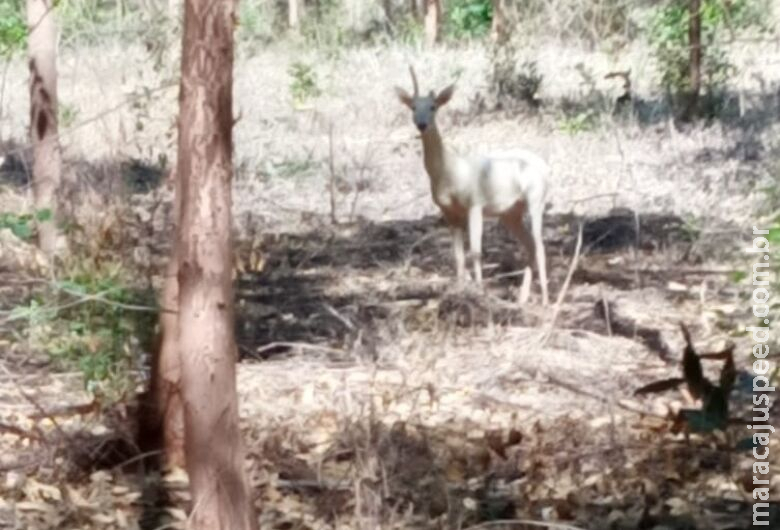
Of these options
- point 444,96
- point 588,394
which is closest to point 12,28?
point 444,96

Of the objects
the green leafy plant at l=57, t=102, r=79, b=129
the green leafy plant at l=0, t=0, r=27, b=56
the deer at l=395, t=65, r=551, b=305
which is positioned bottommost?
the deer at l=395, t=65, r=551, b=305

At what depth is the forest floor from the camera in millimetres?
5715

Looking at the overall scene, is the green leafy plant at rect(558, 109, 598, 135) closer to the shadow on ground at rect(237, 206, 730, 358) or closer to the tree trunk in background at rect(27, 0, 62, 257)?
the shadow on ground at rect(237, 206, 730, 358)

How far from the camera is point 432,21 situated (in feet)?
71.7

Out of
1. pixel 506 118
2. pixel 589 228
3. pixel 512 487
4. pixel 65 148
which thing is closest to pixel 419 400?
pixel 512 487

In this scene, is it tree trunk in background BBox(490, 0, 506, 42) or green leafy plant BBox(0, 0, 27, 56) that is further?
tree trunk in background BBox(490, 0, 506, 42)

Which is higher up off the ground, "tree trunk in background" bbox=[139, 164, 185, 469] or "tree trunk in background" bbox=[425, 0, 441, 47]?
"tree trunk in background" bbox=[425, 0, 441, 47]

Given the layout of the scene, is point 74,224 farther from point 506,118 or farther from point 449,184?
point 506,118

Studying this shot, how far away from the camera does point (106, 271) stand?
816 centimetres

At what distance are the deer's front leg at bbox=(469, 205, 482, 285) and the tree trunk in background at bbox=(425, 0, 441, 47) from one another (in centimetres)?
1252

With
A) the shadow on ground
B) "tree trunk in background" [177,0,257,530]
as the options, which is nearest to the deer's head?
the shadow on ground

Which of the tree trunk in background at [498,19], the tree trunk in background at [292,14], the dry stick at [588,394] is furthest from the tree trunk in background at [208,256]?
the tree trunk in background at [292,14]

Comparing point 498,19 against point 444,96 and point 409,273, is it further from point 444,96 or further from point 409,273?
point 444,96

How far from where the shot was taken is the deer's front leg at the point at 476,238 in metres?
8.84
